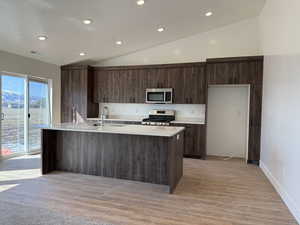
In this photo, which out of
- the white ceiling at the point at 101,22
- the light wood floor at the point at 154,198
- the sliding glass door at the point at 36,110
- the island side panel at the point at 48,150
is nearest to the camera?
the light wood floor at the point at 154,198

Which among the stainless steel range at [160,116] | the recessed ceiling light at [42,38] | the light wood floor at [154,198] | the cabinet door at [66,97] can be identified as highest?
the recessed ceiling light at [42,38]

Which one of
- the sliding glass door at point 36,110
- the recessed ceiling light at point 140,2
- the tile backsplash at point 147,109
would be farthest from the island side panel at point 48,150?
the recessed ceiling light at point 140,2

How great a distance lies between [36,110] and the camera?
18.8 ft

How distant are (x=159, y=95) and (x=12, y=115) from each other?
3740 millimetres

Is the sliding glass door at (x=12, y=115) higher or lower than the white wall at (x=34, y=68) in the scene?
lower

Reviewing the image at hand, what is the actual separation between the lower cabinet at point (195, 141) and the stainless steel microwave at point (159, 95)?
909 millimetres

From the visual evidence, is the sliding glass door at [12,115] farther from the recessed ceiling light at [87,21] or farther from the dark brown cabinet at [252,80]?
the dark brown cabinet at [252,80]

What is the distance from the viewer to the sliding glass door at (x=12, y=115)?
4805mm

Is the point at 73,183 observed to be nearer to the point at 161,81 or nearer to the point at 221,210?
the point at 221,210

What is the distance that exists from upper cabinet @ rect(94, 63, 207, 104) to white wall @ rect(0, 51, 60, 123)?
3.85ft

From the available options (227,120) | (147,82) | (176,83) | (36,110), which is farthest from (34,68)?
(227,120)

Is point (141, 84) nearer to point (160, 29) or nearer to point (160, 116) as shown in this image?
point (160, 116)

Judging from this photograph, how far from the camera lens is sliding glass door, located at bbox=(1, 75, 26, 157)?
480 centimetres

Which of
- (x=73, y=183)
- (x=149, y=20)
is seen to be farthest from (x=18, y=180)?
(x=149, y=20)
